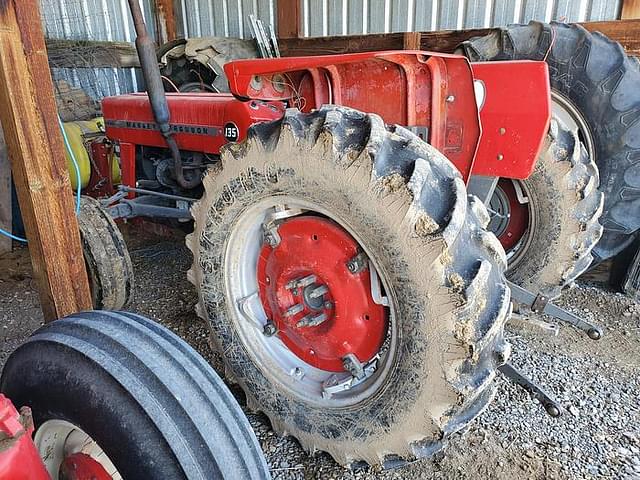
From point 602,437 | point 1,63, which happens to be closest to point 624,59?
point 602,437

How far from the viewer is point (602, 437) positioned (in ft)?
6.50

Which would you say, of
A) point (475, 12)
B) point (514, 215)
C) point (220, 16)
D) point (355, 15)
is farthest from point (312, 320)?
point (220, 16)

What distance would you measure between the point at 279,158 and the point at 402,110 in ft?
1.76

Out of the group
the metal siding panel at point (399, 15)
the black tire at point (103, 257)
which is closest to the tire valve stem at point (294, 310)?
the black tire at point (103, 257)

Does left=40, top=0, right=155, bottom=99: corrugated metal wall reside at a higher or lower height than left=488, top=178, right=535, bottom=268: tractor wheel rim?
higher

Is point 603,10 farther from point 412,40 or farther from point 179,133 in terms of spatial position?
point 179,133

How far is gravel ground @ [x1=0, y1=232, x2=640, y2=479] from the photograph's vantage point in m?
1.81

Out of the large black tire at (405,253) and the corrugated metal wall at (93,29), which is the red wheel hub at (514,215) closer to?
the large black tire at (405,253)

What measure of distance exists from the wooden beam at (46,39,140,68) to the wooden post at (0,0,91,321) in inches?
186

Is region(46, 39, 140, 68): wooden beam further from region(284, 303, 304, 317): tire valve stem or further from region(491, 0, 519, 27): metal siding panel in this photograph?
region(284, 303, 304, 317): tire valve stem

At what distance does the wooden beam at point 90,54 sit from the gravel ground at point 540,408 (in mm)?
3472

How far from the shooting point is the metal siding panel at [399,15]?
4.83 metres

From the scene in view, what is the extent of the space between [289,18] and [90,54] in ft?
8.06

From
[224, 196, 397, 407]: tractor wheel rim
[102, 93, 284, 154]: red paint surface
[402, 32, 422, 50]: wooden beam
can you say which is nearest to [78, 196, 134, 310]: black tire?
[102, 93, 284, 154]: red paint surface
